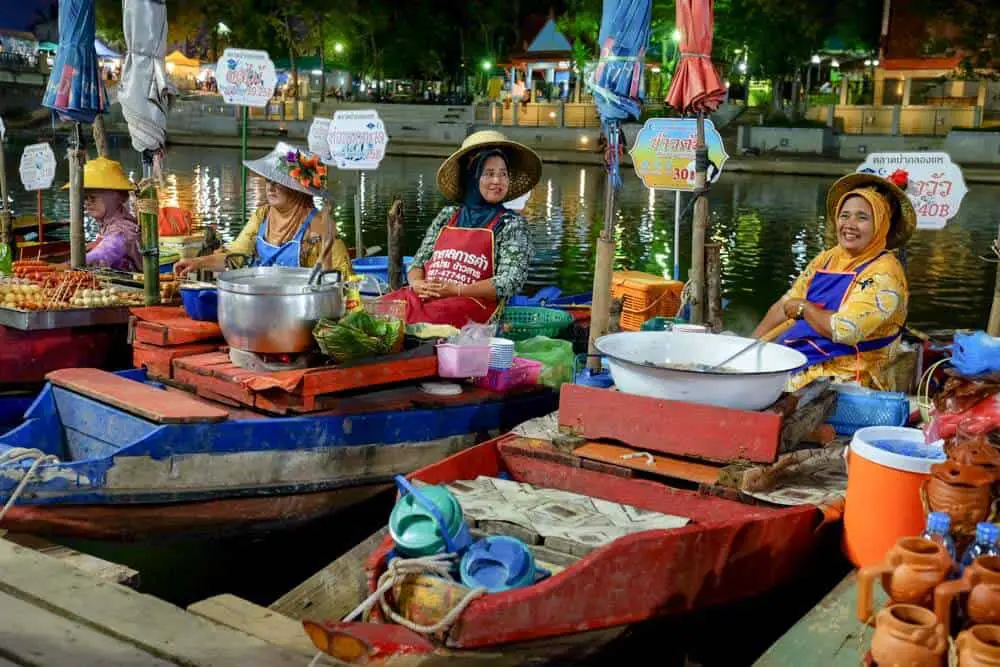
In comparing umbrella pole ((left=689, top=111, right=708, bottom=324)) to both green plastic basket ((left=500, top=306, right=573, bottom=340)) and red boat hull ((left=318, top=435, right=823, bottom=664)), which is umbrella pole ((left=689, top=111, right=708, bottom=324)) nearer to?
green plastic basket ((left=500, top=306, right=573, bottom=340))

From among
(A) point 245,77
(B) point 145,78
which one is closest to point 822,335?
(B) point 145,78

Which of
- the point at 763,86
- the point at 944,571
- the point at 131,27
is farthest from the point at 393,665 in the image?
the point at 763,86

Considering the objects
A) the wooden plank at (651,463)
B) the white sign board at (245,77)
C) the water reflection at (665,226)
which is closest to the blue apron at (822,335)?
the wooden plank at (651,463)

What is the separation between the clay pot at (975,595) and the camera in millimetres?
2953

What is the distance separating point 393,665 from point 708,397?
74.5 inches

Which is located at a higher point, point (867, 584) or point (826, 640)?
point (867, 584)

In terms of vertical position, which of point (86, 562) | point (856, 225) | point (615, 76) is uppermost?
point (615, 76)

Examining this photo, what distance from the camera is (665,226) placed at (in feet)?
70.1

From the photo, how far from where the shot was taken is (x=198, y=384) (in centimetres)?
578

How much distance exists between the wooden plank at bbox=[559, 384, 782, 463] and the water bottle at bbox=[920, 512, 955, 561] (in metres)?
1.19

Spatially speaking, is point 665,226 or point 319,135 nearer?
point 319,135

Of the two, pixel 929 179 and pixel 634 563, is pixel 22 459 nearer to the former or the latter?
pixel 634 563

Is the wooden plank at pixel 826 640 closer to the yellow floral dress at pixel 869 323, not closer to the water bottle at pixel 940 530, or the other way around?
the water bottle at pixel 940 530

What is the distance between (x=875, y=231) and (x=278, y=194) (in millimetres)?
3728
